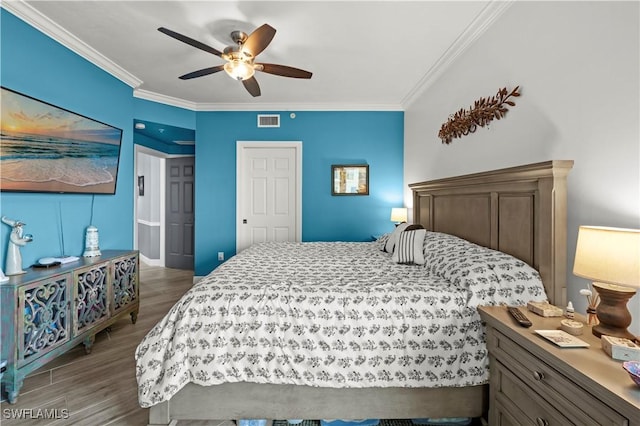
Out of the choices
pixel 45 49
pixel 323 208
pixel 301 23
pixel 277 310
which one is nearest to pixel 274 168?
pixel 323 208

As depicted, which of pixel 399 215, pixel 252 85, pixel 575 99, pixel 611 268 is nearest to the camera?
pixel 611 268

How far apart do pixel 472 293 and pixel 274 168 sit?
3294 mm

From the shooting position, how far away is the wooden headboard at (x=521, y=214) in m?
1.47

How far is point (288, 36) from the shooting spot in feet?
7.86

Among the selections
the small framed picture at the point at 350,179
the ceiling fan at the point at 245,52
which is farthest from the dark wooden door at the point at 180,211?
the ceiling fan at the point at 245,52

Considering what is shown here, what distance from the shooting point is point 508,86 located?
193cm

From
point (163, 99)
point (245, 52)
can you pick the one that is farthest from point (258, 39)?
point (163, 99)

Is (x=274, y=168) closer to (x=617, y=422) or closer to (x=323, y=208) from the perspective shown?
(x=323, y=208)

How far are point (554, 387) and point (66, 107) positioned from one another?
3826mm

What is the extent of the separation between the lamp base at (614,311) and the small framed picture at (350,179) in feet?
10.2

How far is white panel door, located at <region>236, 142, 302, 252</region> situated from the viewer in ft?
13.7

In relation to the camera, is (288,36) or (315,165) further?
(315,165)

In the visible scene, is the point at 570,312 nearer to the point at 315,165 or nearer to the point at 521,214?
the point at 521,214

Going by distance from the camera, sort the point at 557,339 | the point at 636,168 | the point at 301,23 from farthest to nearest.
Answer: the point at 301,23 → the point at 636,168 → the point at 557,339
